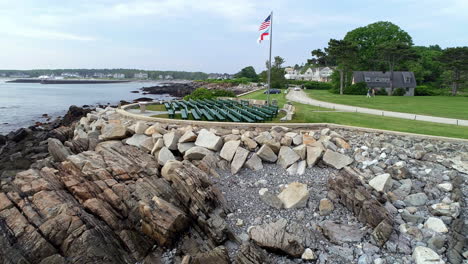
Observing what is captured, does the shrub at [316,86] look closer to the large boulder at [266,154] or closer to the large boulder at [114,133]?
the large boulder at [266,154]

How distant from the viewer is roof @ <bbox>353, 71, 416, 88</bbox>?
161ft

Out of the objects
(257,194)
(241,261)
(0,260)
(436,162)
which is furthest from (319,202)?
(0,260)

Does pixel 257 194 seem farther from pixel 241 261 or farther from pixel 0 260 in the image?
pixel 0 260

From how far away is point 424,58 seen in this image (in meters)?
62.2

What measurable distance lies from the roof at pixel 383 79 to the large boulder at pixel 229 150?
4434cm

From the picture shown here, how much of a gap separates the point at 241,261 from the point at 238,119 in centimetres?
893

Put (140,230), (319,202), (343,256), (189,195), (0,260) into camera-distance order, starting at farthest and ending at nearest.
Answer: (319,202), (189,195), (140,230), (343,256), (0,260)

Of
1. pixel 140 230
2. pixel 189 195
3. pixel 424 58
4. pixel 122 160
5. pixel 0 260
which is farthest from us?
pixel 424 58

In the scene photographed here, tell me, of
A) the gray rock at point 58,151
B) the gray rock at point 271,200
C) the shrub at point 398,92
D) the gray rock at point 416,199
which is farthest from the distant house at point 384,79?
the gray rock at point 58,151

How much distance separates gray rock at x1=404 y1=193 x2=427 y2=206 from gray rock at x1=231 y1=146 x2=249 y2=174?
18.5ft

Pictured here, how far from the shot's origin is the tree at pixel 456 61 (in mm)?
44125

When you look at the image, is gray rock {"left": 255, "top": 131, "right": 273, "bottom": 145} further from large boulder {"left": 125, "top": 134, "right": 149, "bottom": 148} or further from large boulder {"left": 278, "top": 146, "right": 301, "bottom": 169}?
large boulder {"left": 125, "top": 134, "right": 149, "bottom": 148}

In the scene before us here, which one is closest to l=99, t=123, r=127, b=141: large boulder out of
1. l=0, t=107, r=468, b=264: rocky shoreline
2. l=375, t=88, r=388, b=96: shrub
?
l=0, t=107, r=468, b=264: rocky shoreline

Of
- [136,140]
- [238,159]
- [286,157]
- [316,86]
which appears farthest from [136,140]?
[316,86]
